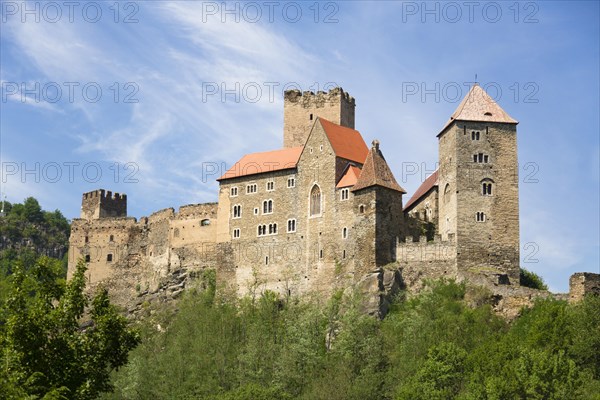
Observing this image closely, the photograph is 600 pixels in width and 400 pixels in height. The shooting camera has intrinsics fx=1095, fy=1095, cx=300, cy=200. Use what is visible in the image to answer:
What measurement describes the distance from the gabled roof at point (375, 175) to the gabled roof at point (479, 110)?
15.1ft

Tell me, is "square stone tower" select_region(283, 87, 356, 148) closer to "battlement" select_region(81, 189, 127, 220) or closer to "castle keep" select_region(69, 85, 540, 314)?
"castle keep" select_region(69, 85, 540, 314)

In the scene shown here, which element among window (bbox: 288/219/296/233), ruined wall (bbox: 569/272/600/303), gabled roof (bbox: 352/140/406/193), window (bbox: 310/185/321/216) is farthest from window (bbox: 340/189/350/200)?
ruined wall (bbox: 569/272/600/303)

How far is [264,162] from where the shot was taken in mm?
82438

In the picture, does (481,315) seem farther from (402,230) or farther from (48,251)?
(48,251)

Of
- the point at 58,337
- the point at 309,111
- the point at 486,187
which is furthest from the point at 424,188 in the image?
the point at 58,337

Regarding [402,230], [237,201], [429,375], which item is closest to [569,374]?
[429,375]

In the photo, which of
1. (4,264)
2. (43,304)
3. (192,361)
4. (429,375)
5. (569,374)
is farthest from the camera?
(4,264)

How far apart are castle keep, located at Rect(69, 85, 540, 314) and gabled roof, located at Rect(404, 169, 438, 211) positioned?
0.21 m

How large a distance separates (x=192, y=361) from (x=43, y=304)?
3241 cm

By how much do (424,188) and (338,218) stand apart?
877 centimetres

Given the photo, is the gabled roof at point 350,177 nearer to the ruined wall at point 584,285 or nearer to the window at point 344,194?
the window at point 344,194

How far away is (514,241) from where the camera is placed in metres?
71.4

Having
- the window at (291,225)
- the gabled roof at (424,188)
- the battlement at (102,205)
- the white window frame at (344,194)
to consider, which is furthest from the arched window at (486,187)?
the battlement at (102,205)

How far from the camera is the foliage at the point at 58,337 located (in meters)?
37.7
